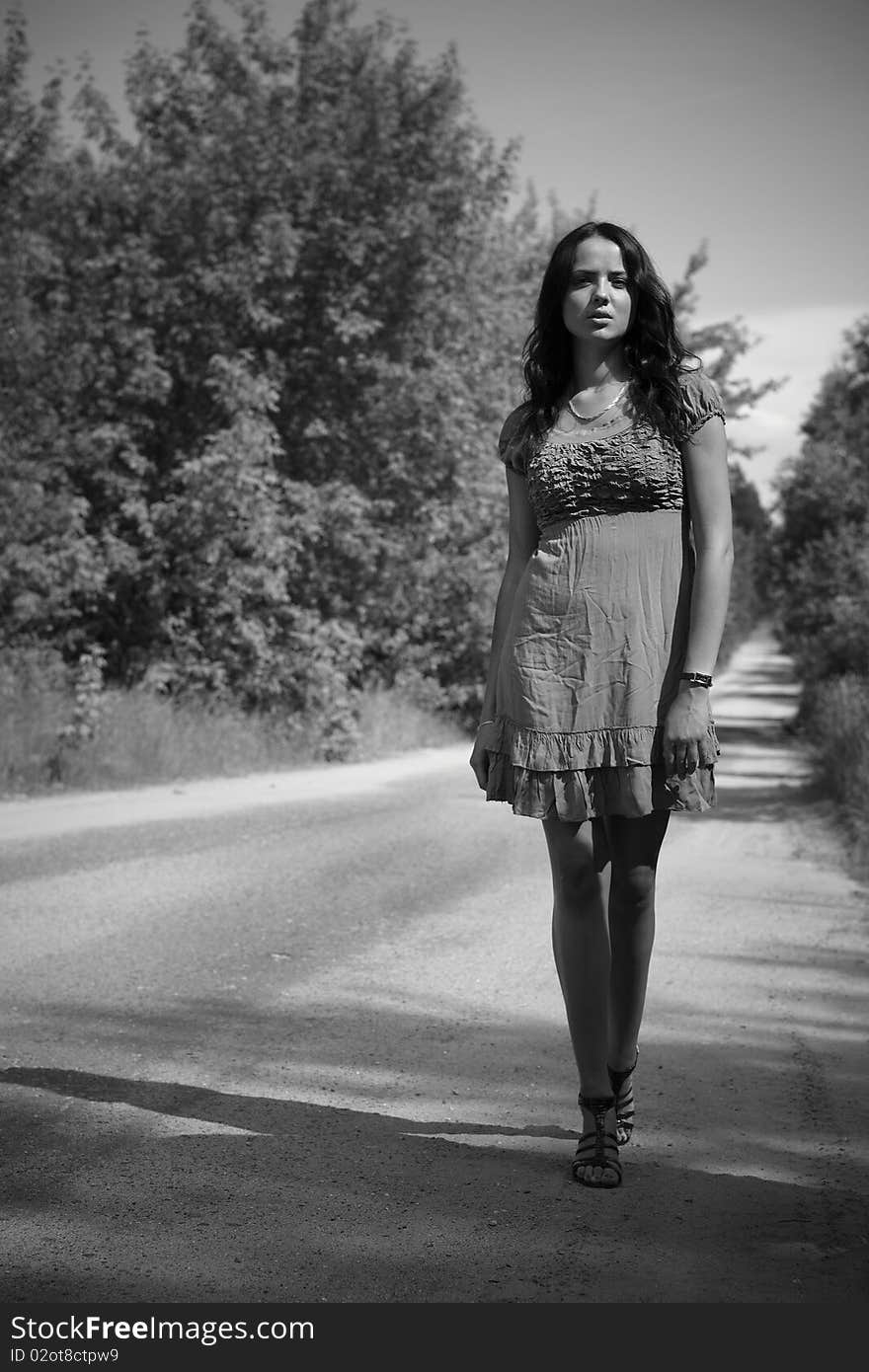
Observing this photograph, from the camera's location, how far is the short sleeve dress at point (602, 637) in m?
3.51

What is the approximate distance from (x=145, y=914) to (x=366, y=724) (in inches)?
499

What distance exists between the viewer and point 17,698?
13992 mm

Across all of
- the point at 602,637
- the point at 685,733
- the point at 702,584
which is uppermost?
the point at 702,584

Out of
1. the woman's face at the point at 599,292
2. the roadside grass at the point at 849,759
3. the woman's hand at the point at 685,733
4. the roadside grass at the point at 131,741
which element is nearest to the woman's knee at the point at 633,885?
the woman's hand at the point at 685,733

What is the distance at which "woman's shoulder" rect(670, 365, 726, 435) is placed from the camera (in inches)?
140

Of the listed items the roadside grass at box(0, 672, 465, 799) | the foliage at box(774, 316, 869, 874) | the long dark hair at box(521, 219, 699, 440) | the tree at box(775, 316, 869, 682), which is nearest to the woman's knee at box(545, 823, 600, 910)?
the long dark hair at box(521, 219, 699, 440)

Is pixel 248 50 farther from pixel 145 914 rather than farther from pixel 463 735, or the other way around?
pixel 145 914

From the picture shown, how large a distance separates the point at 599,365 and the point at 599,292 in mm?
176

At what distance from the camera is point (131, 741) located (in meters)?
14.4

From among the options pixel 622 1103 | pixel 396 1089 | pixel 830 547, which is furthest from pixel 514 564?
pixel 830 547

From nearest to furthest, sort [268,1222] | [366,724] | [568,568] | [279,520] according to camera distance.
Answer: [268,1222]
[568,568]
[279,520]
[366,724]

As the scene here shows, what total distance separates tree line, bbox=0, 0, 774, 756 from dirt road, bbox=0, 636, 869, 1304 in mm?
7932

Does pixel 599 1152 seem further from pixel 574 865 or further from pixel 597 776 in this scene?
pixel 597 776

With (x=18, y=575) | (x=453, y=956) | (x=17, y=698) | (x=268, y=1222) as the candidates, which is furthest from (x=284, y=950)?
(x=18, y=575)
